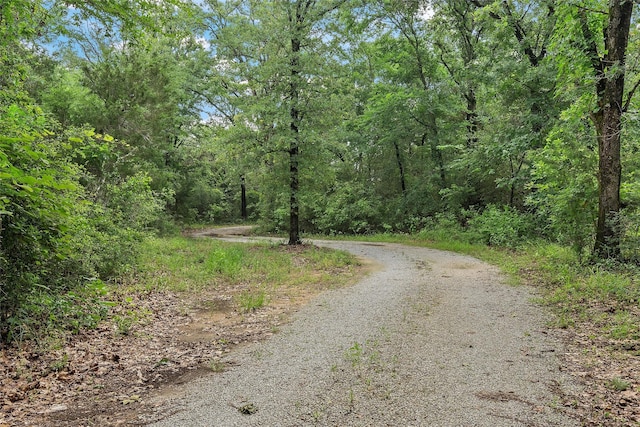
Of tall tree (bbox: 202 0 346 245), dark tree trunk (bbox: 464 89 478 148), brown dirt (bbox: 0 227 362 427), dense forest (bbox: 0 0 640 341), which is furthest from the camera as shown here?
dark tree trunk (bbox: 464 89 478 148)

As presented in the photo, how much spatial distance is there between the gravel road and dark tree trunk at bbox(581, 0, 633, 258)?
2797 millimetres

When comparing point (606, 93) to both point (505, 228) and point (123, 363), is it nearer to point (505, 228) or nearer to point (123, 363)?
point (505, 228)

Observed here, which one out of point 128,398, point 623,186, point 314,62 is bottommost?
point 128,398

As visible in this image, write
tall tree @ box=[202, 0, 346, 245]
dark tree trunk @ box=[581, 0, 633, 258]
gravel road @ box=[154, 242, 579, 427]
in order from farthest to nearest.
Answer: tall tree @ box=[202, 0, 346, 245] < dark tree trunk @ box=[581, 0, 633, 258] < gravel road @ box=[154, 242, 579, 427]

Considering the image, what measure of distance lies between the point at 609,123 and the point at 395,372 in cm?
724

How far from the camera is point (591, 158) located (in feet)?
29.3

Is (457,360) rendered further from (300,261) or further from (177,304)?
(300,261)

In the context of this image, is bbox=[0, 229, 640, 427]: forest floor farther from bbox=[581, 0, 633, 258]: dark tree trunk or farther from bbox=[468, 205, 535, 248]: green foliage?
bbox=[468, 205, 535, 248]: green foliage

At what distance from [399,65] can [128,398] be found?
65.7 ft

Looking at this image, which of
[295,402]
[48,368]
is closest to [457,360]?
[295,402]

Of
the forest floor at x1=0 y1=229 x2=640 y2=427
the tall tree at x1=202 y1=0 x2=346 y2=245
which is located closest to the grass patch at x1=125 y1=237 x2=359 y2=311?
the forest floor at x1=0 y1=229 x2=640 y2=427

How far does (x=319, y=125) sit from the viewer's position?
45.3ft

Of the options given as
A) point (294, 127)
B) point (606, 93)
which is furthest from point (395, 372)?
point (294, 127)

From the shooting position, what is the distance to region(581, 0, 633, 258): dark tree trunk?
7.58 m
